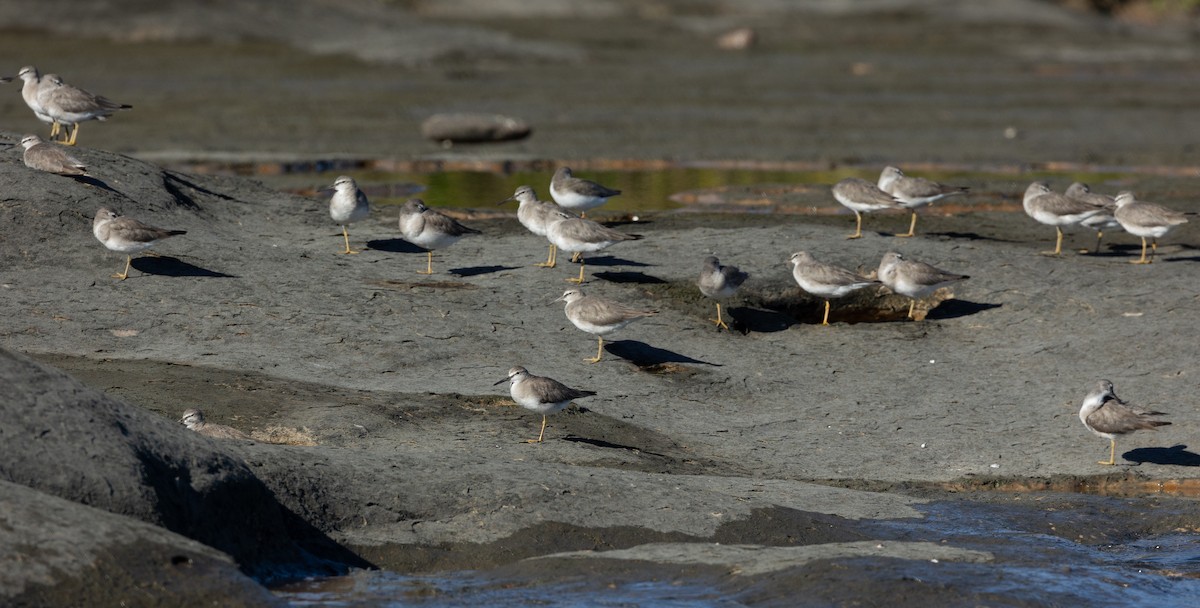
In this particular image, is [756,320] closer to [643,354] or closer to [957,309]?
[643,354]

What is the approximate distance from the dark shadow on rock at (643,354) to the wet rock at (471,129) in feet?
54.2

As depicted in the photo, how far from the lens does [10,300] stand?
565 inches

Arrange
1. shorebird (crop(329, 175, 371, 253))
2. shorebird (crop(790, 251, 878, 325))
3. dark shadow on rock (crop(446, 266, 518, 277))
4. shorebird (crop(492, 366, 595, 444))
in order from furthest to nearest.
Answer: shorebird (crop(329, 175, 371, 253)) < dark shadow on rock (crop(446, 266, 518, 277)) < shorebird (crop(790, 251, 878, 325)) < shorebird (crop(492, 366, 595, 444))

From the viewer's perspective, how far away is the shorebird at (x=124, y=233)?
1490 cm

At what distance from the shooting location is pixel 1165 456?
1282cm

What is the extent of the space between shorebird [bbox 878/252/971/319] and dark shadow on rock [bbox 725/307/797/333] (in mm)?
1111

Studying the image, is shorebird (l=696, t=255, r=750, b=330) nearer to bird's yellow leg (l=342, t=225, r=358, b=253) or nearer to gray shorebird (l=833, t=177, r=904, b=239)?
gray shorebird (l=833, t=177, r=904, b=239)

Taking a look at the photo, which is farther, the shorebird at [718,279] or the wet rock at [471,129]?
the wet rock at [471,129]

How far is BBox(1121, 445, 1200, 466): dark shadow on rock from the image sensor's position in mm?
12703

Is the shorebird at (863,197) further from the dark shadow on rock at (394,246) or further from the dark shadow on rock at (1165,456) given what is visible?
the dark shadow on rock at (1165,456)

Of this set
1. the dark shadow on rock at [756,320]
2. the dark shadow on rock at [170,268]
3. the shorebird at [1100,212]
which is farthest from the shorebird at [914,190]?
the dark shadow on rock at [170,268]

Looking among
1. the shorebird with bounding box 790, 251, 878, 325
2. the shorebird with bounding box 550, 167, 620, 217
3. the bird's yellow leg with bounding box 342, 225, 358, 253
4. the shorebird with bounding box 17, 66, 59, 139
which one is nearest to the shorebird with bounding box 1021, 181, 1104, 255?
the shorebird with bounding box 790, 251, 878, 325

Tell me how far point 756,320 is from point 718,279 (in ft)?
3.15

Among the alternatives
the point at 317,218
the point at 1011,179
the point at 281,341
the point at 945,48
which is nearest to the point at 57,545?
the point at 281,341
